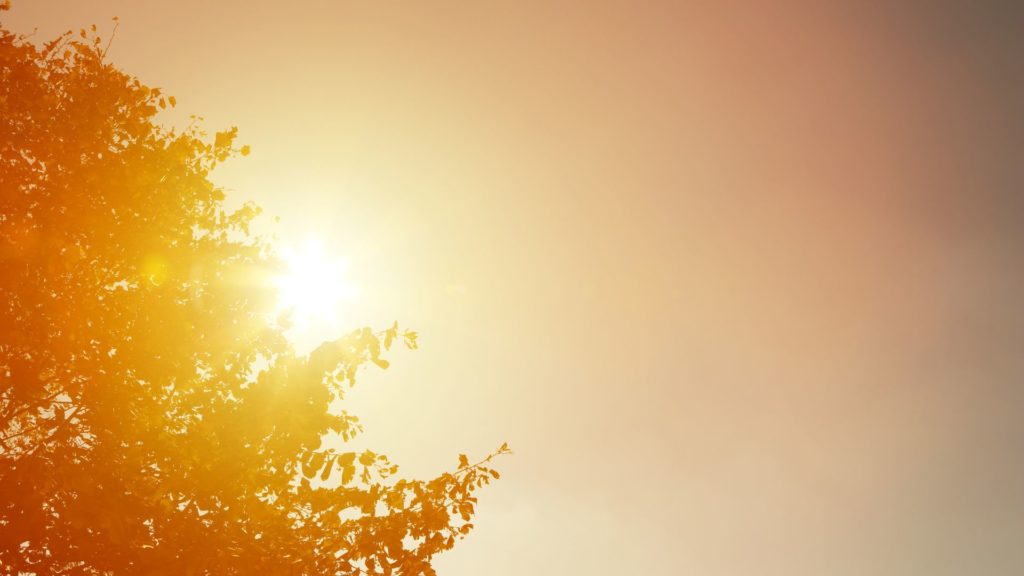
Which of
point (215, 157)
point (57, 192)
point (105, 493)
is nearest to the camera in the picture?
point (105, 493)

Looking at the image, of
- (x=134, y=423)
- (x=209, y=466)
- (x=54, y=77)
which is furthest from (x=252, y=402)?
(x=54, y=77)

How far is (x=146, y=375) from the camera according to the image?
30.0ft

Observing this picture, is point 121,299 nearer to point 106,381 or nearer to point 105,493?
point 106,381

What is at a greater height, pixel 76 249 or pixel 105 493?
pixel 76 249

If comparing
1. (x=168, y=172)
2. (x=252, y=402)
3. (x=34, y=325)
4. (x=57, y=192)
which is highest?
(x=168, y=172)

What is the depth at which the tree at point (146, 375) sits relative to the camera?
735cm

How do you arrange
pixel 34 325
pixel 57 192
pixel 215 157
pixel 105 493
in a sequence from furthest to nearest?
pixel 215 157 < pixel 57 192 < pixel 34 325 < pixel 105 493

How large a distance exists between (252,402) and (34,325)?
4.08 m

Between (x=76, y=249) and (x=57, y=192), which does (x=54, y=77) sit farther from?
(x=76, y=249)

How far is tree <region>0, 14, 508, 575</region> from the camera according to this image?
24.1 ft

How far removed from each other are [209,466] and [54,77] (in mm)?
8209

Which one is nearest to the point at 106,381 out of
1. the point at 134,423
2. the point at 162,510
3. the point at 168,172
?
the point at 134,423

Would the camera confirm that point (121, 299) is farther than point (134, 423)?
Yes

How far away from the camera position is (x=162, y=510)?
743 centimetres
